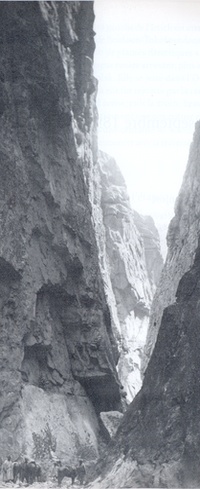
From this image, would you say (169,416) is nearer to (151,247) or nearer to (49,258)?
(49,258)

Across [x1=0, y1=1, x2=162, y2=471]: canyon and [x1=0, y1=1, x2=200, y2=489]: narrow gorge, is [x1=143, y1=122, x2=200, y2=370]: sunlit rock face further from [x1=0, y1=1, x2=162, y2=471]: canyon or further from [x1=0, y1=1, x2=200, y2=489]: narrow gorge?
[x1=0, y1=1, x2=162, y2=471]: canyon

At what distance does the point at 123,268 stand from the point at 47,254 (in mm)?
49391

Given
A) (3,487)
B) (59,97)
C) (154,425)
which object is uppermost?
(59,97)

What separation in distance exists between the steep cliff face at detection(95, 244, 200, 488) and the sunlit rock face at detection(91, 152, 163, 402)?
140 feet

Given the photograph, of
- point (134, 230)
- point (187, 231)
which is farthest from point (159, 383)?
point (134, 230)

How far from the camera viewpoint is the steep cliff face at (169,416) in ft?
52.1

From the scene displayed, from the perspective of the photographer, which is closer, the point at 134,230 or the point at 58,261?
the point at 58,261

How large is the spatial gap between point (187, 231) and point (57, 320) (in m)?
12.4

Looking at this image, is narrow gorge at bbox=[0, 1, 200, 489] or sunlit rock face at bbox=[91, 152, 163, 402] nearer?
narrow gorge at bbox=[0, 1, 200, 489]

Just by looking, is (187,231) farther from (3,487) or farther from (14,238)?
(3,487)

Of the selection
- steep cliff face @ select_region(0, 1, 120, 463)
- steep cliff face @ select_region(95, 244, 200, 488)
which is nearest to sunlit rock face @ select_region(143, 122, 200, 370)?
steep cliff face @ select_region(0, 1, 120, 463)

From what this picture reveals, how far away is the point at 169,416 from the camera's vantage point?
680 inches

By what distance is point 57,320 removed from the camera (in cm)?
2867

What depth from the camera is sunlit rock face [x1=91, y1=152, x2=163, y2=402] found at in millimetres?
66375
